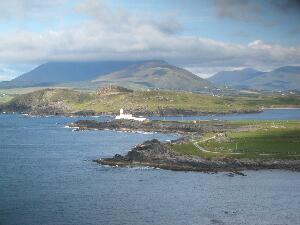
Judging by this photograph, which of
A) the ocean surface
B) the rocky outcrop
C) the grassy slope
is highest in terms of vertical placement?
the grassy slope

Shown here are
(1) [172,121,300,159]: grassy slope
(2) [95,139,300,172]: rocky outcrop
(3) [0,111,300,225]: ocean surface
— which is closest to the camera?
(3) [0,111,300,225]: ocean surface

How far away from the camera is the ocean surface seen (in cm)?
8588

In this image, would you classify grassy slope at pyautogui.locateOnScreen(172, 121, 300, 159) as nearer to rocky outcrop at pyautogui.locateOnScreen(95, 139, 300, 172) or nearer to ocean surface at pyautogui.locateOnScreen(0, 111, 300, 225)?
rocky outcrop at pyautogui.locateOnScreen(95, 139, 300, 172)

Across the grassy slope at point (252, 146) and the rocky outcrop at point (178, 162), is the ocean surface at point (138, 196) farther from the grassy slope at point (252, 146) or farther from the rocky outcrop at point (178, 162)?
the grassy slope at point (252, 146)

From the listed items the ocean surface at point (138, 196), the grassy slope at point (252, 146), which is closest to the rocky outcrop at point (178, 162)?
the ocean surface at point (138, 196)

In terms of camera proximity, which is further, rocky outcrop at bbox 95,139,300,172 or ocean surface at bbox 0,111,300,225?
rocky outcrop at bbox 95,139,300,172

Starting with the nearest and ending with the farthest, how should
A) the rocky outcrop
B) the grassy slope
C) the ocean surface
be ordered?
1. the ocean surface
2. the rocky outcrop
3. the grassy slope

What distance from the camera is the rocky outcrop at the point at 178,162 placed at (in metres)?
128

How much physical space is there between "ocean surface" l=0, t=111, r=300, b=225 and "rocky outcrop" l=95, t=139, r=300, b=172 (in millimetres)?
4483

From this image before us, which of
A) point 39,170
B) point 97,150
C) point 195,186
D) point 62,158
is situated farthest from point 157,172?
point 97,150

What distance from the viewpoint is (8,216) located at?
284ft

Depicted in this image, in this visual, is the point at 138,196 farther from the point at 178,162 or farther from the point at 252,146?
the point at 252,146

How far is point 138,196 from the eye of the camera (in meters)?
101

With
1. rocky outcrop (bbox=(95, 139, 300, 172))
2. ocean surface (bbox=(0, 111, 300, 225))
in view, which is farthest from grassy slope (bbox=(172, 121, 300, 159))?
ocean surface (bbox=(0, 111, 300, 225))
